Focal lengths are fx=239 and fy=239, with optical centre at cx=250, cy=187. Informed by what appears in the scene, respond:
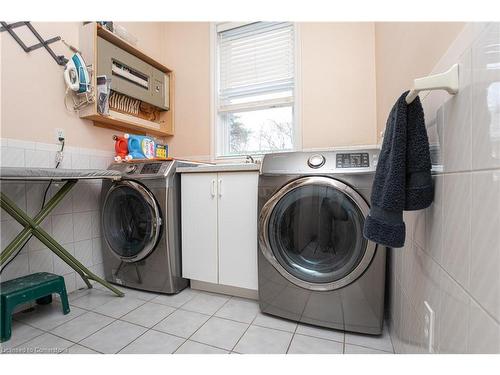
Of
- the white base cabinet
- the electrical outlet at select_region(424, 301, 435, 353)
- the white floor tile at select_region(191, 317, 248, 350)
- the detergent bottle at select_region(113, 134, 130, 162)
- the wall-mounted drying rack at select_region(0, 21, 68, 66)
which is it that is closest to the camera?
the electrical outlet at select_region(424, 301, 435, 353)

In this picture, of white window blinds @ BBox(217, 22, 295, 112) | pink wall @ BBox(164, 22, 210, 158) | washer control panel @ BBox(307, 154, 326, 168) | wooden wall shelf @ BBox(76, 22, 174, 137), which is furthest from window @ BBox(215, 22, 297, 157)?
washer control panel @ BBox(307, 154, 326, 168)

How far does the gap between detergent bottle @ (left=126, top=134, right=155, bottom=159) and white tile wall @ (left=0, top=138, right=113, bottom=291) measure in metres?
0.20

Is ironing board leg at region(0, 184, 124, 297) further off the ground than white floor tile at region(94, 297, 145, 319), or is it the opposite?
ironing board leg at region(0, 184, 124, 297)

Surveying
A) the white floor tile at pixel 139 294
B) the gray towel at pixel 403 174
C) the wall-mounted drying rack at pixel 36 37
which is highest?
the wall-mounted drying rack at pixel 36 37

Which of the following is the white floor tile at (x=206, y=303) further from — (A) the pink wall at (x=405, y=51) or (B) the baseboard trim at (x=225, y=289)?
(A) the pink wall at (x=405, y=51)

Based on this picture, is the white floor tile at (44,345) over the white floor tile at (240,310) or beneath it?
over

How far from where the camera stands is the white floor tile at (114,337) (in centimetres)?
109

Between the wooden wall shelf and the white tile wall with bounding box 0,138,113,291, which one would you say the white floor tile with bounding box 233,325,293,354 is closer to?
the white tile wall with bounding box 0,138,113,291

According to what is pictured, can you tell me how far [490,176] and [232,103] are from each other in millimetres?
2148

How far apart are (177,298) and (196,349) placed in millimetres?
562

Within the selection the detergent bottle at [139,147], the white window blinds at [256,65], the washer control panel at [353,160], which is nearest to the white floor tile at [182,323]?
the washer control panel at [353,160]

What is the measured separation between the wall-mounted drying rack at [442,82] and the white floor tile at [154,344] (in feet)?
4.35

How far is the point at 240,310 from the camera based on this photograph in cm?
143

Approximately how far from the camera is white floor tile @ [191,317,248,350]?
3.71 feet
